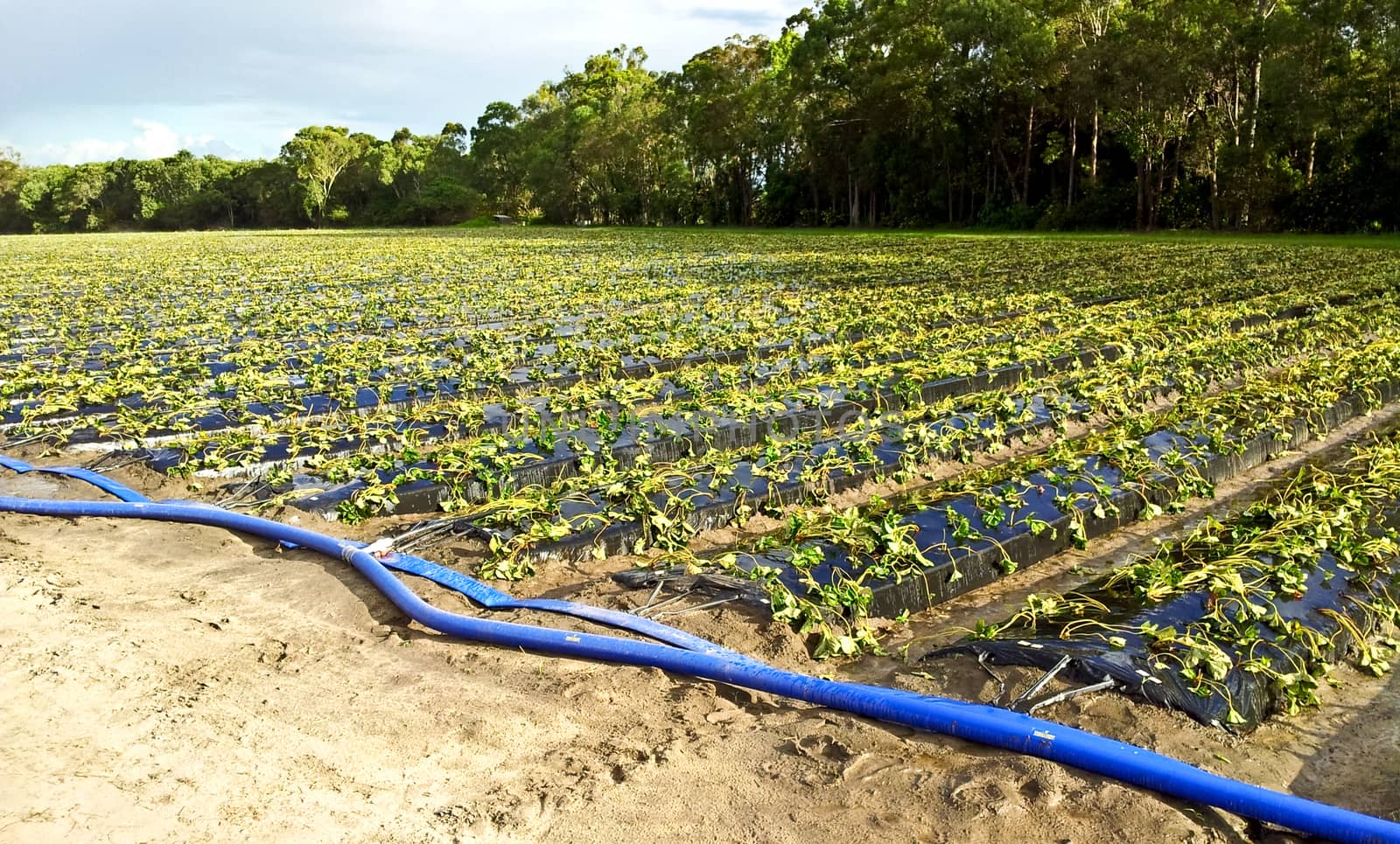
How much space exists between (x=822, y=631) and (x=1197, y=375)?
664 cm

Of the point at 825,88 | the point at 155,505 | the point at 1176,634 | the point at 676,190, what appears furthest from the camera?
the point at 676,190

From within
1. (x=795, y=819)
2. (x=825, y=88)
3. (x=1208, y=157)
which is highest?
(x=825, y=88)

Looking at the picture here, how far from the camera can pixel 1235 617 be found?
4090 millimetres

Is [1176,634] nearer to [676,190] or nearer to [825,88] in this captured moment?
[825,88]

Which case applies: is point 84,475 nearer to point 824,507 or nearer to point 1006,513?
point 824,507

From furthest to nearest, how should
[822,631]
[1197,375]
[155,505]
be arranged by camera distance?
[1197,375]
[155,505]
[822,631]

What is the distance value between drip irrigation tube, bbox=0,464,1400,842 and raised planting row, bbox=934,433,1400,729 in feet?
1.89

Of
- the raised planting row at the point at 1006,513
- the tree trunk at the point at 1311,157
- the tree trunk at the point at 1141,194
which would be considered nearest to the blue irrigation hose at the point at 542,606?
the raised planting row at the point at 1006,513

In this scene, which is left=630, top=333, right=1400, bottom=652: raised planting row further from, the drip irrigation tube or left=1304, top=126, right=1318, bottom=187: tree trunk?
left=1304, top=126, right=1318, bottom=187: tree trunk

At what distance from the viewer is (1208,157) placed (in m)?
33.2

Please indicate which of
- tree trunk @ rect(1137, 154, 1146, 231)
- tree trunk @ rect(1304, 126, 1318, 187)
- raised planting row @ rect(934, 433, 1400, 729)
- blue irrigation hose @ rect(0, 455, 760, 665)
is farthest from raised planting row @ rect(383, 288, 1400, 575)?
tree trunk @ rect(1137, 154, 1146, 231)

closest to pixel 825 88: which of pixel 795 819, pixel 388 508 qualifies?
pixel 388 508

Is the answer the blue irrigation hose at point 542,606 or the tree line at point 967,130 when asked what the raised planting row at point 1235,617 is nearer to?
the blue irrigation hose at point 542,606

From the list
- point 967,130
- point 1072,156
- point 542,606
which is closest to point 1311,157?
point 1072,156
